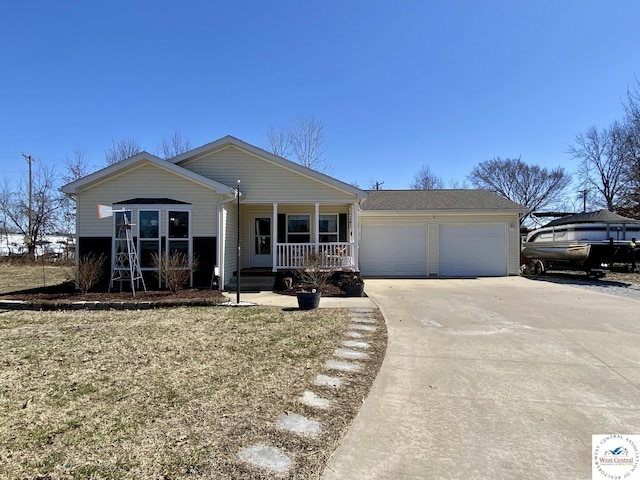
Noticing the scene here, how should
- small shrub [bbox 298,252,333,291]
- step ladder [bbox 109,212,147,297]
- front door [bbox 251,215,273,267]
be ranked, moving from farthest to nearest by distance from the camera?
front door [bbox 251,215,273,267] → step ladder [bbox 109,212,147,297] → small shrub [bbox 298,252,333,291]

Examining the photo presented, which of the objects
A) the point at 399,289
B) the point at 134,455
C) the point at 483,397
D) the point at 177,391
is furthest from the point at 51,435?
the point at 399,289

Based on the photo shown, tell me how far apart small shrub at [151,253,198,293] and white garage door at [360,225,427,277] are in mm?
7345

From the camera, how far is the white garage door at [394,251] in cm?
1554

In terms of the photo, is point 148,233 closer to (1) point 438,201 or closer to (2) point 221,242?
(2) point 221,242

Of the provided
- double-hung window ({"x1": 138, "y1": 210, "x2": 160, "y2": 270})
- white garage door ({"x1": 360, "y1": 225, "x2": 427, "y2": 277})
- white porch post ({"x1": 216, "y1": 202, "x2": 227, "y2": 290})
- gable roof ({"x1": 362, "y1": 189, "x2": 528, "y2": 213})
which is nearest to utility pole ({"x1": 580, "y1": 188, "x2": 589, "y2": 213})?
gable roof ({"x1": 362, "y1": 189, "x2": 528, "y2": 213})

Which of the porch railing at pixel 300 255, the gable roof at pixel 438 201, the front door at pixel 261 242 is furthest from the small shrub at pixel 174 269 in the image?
the gable roof at pixel 438 201

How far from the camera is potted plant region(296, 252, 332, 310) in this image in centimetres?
811

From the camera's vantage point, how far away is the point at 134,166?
35.3 ft

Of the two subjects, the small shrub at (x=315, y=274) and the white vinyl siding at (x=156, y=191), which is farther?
the white vinyl siding at (x=156, y=191)

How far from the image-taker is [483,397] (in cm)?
375

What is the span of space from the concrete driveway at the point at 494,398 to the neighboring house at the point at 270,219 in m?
5.80

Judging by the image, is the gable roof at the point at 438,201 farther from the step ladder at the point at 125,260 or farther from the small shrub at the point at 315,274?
the step ladder at the point at 125,260

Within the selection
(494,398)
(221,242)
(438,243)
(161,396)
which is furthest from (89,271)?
(438,243)

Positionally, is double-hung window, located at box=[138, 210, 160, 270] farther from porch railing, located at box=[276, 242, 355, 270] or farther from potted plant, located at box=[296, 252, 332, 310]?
potted plant, located at box=[296, 252, 332, 310]
